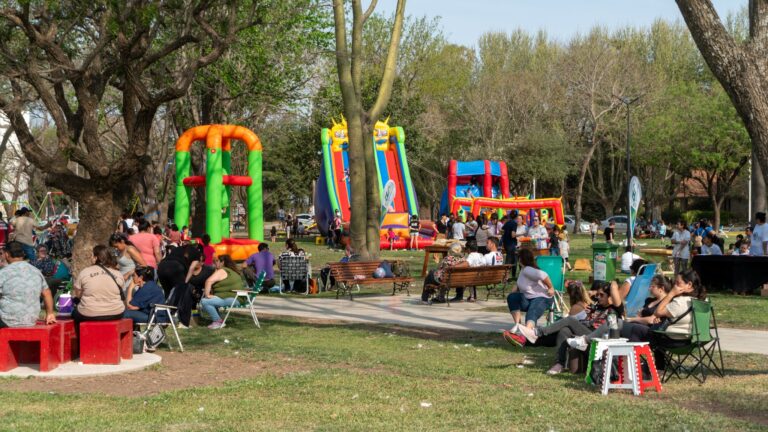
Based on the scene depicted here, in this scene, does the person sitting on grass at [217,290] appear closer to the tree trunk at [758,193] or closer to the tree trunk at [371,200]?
the tree trunk at [371,200]

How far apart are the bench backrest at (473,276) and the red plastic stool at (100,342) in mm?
7674

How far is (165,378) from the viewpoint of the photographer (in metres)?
10.6

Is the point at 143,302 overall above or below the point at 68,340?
above

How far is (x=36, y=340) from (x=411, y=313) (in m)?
7.44

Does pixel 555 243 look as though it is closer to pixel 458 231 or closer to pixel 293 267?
pixel 458 231

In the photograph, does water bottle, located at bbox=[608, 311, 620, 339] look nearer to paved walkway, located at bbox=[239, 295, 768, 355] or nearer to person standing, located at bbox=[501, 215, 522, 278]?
paved walkway, located at bbox=[239, 295, 768, 355]

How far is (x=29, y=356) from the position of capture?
1126 cm

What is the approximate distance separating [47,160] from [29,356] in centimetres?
819

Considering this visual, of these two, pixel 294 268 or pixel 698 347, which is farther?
pixel 294 268

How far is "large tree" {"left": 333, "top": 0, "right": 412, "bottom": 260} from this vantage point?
23.4m

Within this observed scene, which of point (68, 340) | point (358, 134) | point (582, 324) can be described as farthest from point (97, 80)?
point (582, 324)

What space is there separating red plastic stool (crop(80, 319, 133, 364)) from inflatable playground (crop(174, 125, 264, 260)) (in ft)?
54.4

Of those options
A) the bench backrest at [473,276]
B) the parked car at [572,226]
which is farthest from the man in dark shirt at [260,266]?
the parked car at [572,226]

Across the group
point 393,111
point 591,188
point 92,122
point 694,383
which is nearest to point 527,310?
point 694,383
